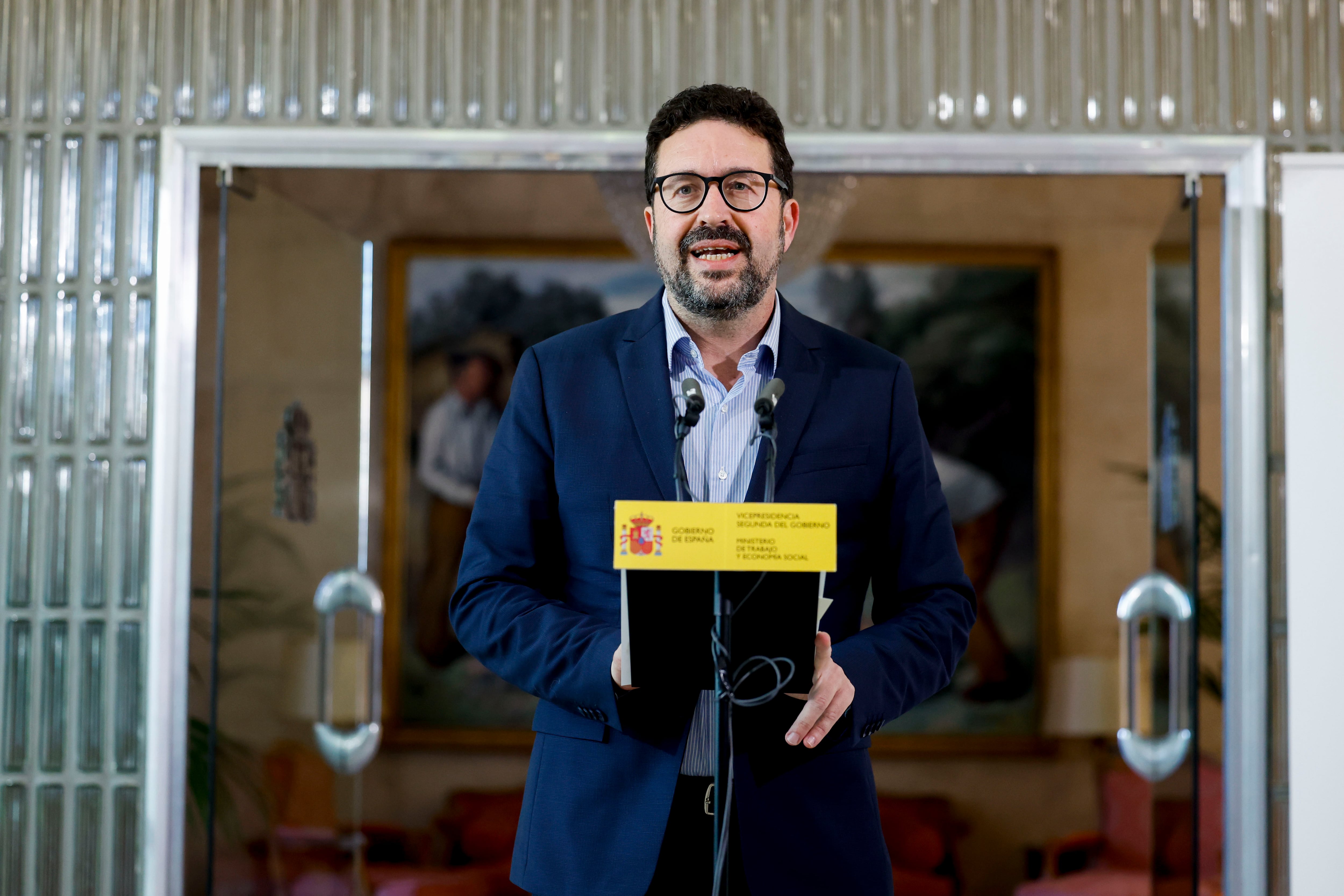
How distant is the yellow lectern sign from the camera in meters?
1.21

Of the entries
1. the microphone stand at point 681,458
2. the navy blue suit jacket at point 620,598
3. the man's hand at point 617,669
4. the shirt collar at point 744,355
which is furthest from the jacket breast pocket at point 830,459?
the man's hand at point 617,669

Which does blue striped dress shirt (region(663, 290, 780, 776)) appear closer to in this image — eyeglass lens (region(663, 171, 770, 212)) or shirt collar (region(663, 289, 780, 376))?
shirt collar (region(663, 289, 780, 376))

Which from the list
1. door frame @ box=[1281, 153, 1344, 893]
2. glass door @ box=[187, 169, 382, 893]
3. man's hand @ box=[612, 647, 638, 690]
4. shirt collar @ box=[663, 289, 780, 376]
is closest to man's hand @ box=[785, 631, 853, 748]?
man's hand @ box=[612, 647, 638, 690]

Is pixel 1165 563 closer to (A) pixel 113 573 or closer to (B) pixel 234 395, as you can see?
(B) pixel 234 395

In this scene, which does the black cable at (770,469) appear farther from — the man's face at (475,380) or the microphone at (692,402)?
the man's face at (475,380)

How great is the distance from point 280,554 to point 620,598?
1691 millimetres

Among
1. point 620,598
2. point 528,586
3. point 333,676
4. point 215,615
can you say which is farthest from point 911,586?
point 215,615

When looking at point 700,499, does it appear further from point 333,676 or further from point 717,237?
point 333,676

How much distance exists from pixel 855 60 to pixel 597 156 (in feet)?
2.21

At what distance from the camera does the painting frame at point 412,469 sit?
2910mm

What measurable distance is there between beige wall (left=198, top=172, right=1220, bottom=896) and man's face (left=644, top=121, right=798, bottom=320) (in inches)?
49.4

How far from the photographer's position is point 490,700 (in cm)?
298

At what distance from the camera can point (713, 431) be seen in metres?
1.66

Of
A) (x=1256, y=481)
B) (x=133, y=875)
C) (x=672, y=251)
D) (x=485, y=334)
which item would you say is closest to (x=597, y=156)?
(x=485, y=334)
